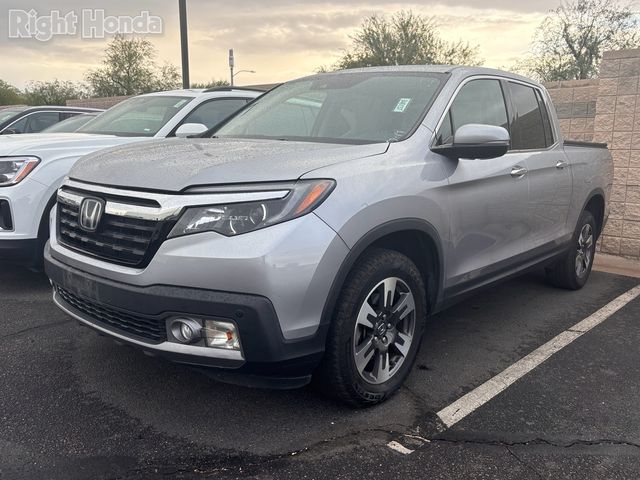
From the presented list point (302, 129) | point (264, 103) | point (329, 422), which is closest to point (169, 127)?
point (264, 103)

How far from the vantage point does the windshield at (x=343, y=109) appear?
11.2ft

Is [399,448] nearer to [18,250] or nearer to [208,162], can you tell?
[208,162]

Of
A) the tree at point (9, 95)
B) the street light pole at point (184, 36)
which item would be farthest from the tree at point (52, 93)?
Result: the street light pole at point (184, 36)

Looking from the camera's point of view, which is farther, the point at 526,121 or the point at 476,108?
the point at 526,121

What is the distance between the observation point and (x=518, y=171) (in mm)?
3992

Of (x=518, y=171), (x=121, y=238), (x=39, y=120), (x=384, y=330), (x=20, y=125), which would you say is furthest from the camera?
(x=39, y=120)

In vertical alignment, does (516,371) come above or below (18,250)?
below

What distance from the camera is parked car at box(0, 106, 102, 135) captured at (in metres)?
10.0

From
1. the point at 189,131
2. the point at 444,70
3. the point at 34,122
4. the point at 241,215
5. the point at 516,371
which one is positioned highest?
the point at 444,70

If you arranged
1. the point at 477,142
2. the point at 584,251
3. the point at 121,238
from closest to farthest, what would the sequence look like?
the point at 121,238 → the point at 477,142 → the point at 584,251

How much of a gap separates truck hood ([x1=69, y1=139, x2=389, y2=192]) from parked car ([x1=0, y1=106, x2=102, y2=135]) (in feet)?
24.7

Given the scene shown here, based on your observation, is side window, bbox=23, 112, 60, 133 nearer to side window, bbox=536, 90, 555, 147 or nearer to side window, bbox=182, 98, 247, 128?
side window, bbox=182, 98, 247, 128

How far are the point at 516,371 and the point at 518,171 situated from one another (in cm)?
132

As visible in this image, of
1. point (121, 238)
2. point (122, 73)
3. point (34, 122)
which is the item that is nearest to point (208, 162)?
point (121, 238)
